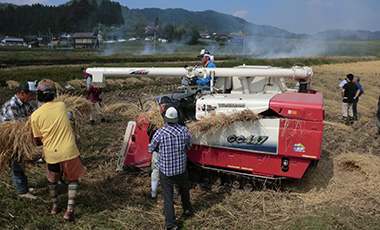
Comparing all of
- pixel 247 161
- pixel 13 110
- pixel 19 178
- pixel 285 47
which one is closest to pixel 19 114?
pixel 13 110

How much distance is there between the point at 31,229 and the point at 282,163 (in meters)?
3.93

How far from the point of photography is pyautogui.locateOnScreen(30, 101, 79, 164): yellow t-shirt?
4105 millimetres

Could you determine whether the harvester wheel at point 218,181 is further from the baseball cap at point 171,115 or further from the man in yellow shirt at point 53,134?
the man in yellow shirt at point 53,134

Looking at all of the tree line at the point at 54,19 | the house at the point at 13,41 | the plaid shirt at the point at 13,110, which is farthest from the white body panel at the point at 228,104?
the house at the point at 13,41

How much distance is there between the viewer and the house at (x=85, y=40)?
61097 millimetres

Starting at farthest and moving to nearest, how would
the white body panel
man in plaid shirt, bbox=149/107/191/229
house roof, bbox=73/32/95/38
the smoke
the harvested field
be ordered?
house roof, bbox=73/32/95/38, the smoke, the white body panel, the harvested field, man in plaid shirt, bbox=149/107/191/229

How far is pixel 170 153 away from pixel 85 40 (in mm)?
64529

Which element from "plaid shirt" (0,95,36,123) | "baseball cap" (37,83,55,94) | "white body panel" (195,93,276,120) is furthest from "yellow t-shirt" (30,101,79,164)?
"white body panel" (195,93,276,120)

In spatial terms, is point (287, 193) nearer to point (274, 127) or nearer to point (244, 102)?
point (274, 127)

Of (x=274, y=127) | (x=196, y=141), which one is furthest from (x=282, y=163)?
(x=196, y=141)

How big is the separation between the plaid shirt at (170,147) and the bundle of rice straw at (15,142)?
1911mm

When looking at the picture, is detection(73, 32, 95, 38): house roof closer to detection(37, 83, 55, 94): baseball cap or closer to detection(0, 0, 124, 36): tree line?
detection(0, 0, 124, 36): tree line

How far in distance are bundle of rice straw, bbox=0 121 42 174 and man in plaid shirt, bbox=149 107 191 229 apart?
189cm

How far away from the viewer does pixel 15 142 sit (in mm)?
4535
